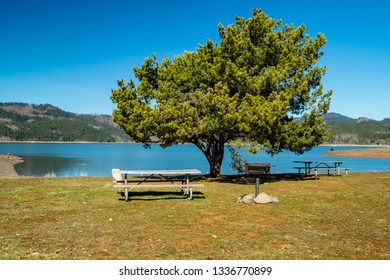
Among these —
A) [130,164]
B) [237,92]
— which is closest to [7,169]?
[130,164]

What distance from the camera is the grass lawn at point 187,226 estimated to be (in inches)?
294

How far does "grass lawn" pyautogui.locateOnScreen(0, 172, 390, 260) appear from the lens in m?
7.46

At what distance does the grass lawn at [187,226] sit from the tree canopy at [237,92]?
216 inches

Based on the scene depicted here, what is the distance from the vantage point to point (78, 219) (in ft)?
34.6

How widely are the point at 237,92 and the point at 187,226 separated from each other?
13.6 meters

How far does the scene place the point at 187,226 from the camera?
32.3 ft

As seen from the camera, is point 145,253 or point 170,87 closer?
point 145,253

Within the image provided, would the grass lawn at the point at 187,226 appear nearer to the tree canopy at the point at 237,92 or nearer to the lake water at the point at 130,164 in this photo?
the tree canopy at the point at 237,92

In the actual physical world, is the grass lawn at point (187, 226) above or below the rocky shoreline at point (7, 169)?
above

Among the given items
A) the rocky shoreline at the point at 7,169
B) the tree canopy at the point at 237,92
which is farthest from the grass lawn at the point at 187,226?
the rocky shoreline at the point at 7,169

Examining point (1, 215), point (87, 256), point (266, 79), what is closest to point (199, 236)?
point (87, 256)

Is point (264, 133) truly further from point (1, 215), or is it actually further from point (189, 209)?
point (1, 215)

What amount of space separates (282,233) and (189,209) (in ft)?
13.8

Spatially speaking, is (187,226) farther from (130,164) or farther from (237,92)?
(130,164)
